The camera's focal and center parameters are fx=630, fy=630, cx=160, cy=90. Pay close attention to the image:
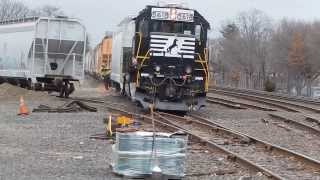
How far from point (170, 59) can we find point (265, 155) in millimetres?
9753

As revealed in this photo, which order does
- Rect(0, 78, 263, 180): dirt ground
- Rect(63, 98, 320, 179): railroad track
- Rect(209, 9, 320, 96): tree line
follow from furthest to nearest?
Rect(209, 9, 320, 96): tree line < Rect(63, 98, 320, 179): railroad track < Rect(0, 78, 263, 180): dirt ground

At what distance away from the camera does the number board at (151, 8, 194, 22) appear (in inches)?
869

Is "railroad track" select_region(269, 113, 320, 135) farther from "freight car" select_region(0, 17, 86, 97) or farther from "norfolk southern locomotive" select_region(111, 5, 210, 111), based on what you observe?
"freight car" select_region(0, 17, 86, 97)

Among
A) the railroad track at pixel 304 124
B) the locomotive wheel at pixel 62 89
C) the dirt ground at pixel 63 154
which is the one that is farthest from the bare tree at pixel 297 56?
the dirt ground at pixel 63 154

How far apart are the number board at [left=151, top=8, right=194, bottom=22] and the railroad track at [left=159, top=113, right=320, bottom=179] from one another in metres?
5.68

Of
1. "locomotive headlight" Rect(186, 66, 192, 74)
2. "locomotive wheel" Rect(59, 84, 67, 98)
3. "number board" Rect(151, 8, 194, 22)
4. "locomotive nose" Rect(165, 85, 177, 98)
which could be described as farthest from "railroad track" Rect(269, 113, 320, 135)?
"locomotive wheel" Rect(59, 84, 67, 98)

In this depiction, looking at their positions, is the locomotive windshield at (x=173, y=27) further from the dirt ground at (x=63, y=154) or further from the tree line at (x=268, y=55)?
the tree line at (x=268, y=55)

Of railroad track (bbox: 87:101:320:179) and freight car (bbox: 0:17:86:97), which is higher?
freight car (bbox: 0:17:86:97)

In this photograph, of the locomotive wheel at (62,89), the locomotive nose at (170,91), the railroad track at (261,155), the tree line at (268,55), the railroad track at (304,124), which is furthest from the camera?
the tree line at (268,55)

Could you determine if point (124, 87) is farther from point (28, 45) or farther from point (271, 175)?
point (271, 175)

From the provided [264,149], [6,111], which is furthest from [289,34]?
[264,149]

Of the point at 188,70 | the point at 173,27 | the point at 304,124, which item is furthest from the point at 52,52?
the point at 304,124

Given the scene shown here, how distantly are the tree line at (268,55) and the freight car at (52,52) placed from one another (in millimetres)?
29352

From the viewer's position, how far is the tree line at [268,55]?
8173cm
